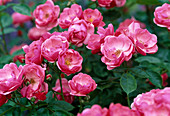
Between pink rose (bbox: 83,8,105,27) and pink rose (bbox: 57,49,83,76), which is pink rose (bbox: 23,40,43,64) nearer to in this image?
pink rose (bbox: 57,49,83,76)

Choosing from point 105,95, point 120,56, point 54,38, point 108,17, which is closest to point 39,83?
point 54,38

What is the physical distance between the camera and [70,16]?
1106 mm

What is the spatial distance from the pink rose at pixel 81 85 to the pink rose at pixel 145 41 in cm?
22

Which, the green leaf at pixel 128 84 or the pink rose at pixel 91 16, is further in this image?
the pink rose at pixel 91 16

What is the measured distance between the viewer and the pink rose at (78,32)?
948 millimetres

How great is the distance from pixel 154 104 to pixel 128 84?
29 centimetres

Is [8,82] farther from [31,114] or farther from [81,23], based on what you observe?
[81,23]

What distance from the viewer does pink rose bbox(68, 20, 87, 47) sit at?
95 cm

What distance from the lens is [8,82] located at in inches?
31.0

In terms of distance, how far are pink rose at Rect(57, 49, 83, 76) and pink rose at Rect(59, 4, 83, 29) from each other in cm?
18

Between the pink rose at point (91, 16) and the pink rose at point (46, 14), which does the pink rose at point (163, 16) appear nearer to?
the pink rose at point (91, 16)

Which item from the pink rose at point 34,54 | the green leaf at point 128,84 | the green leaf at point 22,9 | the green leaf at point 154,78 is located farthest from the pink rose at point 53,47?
the green leaf at point 22,9

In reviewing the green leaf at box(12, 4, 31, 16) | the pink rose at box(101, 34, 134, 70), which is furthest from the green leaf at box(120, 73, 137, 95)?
the green leaf at box(12, 4, 31, 16)

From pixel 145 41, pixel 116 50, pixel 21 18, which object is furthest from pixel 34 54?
pixel 21 18
